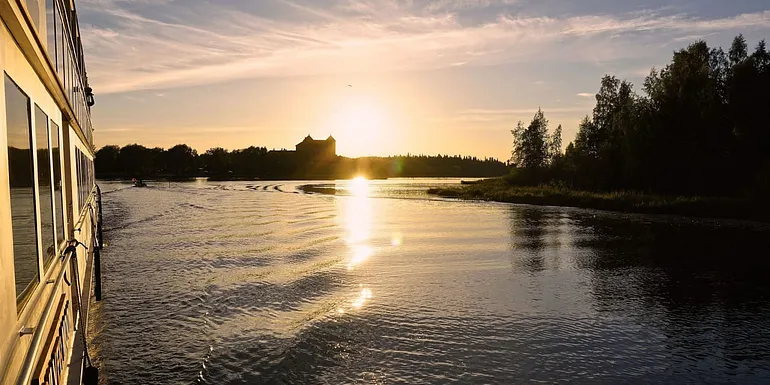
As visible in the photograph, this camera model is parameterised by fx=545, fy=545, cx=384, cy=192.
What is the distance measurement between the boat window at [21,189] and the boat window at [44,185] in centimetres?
37

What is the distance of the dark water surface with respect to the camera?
7258mm

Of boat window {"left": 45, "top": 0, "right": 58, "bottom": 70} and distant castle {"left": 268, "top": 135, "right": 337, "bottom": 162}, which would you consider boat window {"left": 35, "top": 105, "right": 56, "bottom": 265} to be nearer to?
boat window {"left": 45, "top": 0, "right": 58, "bottom": 70}

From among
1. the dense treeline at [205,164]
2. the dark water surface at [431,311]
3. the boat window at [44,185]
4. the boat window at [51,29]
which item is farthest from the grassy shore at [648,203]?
the dense treeline at [205,164]

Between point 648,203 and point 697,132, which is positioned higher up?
point 697,132

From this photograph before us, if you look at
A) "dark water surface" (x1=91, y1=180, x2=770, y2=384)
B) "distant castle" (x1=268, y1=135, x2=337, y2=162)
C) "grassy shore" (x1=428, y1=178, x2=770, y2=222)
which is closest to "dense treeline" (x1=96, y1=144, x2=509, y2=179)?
"distant castle" (x1=268, y1=135, x2=337, y2=162)

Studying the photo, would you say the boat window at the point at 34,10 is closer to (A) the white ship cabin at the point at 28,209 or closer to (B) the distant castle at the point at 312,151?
(A) the white ship cabin at the point at 28,209

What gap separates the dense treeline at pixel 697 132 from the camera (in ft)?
123

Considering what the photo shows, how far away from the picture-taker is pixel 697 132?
Result: 41094 mm

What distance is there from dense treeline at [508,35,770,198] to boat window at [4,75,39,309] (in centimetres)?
3717

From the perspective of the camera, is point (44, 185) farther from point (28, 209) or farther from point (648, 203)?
point (648, 203)

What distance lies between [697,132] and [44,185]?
45.4 metres

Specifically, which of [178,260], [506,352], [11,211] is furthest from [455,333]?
[178,260]

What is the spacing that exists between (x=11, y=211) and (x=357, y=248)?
1572 cm

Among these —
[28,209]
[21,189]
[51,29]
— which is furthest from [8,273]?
[51,29]
